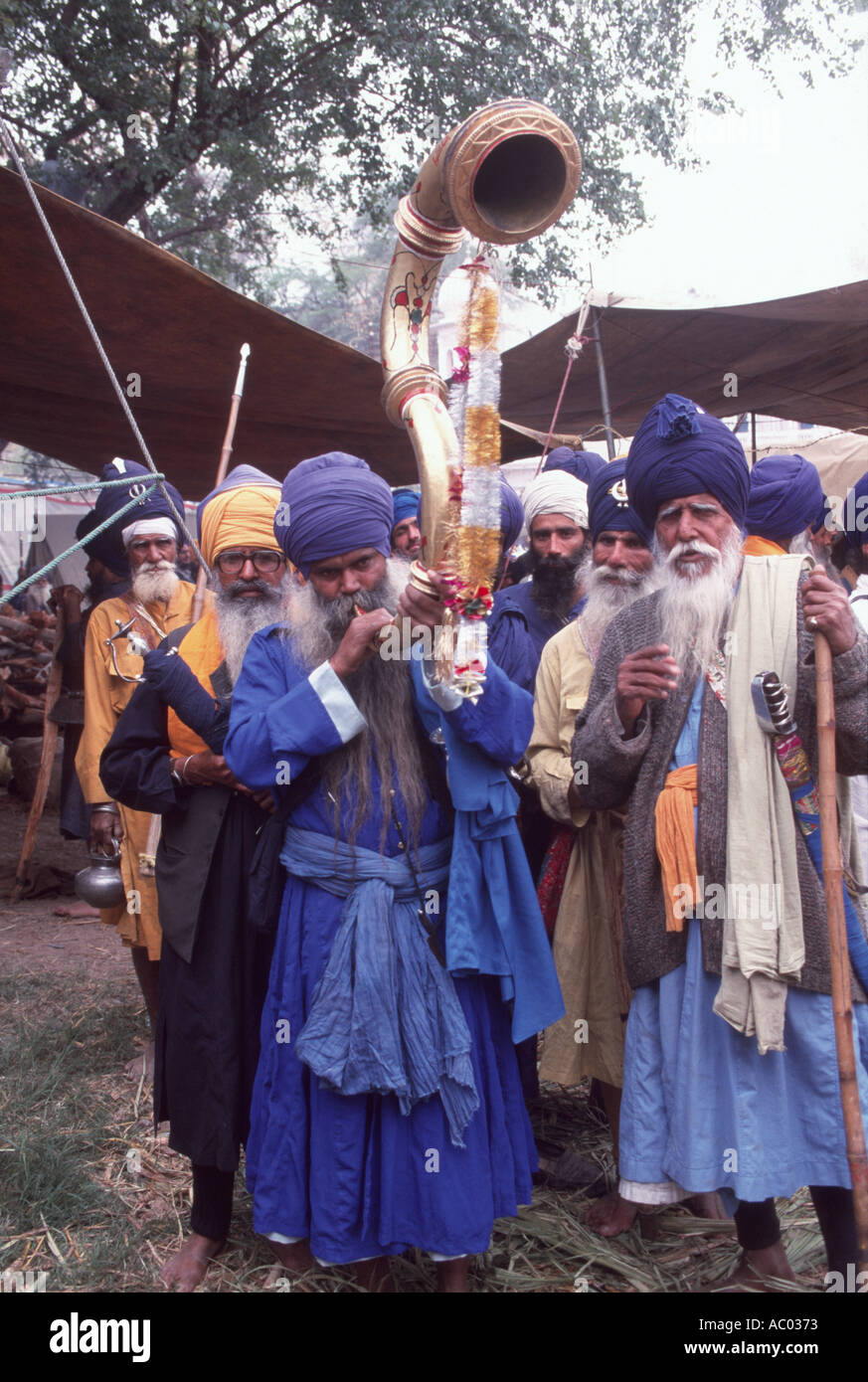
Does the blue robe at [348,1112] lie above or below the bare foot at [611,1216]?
above

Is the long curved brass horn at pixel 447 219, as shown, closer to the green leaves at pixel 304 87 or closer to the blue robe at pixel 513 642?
the blue robe at pixel 513 642

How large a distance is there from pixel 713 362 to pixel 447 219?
6235 millimetres

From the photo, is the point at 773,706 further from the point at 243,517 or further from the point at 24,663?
the point at 24,663

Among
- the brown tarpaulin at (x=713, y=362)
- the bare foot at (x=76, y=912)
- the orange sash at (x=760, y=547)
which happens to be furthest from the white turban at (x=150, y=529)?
the brown tarpaulin at (x=713, y=362)

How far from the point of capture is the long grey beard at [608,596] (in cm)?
329

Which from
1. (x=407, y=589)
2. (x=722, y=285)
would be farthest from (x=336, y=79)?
(x=722, y=285)

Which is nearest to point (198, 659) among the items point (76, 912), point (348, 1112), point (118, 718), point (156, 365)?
point (118, 718)

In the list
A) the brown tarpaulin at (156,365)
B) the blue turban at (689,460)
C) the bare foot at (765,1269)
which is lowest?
the bare foot at (765,1269)

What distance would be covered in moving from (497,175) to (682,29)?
11.8m

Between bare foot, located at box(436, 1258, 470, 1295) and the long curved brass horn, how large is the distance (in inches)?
61.8

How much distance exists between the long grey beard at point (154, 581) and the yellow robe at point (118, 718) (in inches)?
4.1

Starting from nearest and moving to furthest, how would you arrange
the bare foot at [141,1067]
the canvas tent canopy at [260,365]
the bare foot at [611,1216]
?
the bare foot at [611,1216] < the bare foot at [141,1067] < the canvas tent canopy at [260,365]

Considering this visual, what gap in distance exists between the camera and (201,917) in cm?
287

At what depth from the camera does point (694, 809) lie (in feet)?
8.14
